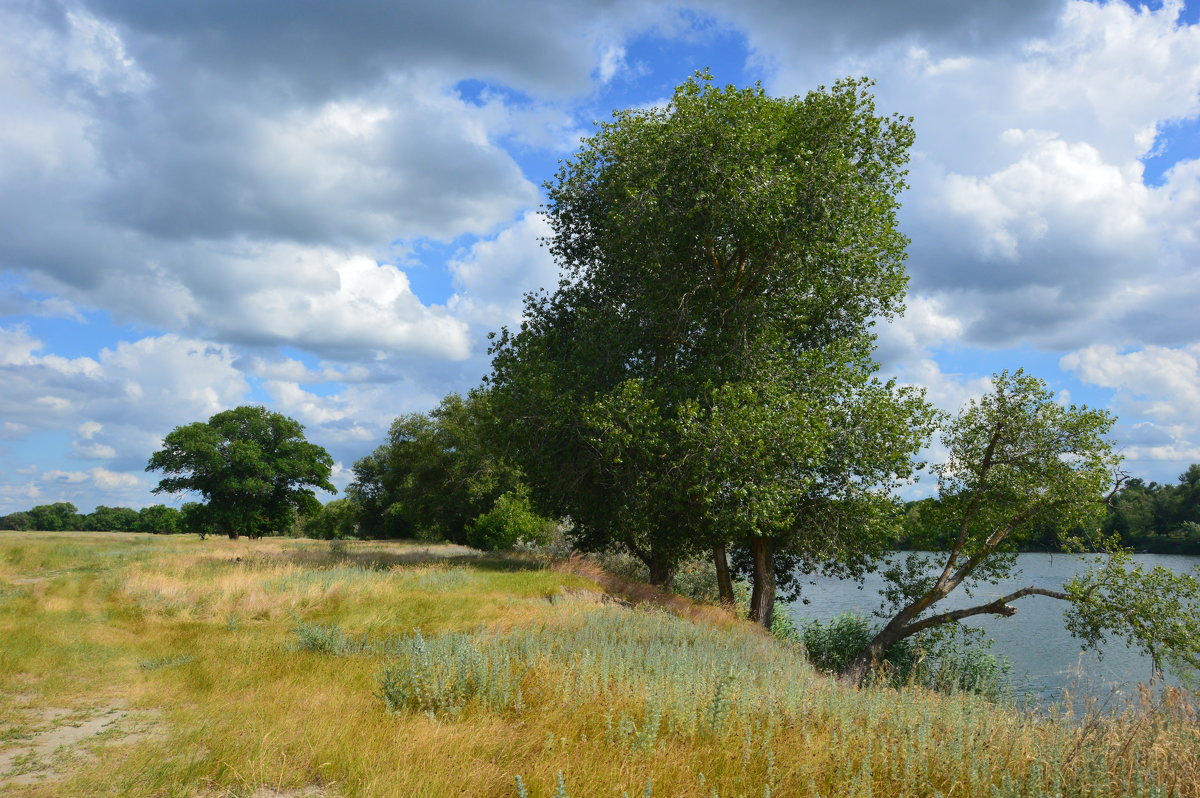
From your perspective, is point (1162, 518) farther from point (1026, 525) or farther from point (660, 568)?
point (660, 568)

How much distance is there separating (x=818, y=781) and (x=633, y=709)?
1.94m

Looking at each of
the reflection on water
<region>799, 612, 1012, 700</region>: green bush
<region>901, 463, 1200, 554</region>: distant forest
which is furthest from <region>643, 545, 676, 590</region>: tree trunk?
<region>901, 463, 1200, 554</region>: distant forest

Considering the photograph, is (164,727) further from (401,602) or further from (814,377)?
(814,377)

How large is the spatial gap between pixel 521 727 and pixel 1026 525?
20.1m

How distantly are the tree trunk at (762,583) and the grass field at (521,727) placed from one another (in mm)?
9504

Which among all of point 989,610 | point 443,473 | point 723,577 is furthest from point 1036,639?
point 443,473

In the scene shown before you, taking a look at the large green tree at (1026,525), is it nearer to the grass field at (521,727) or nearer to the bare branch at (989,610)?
the bare branch at (989,610)

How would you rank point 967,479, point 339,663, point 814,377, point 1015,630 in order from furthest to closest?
point 1015,630, point 967,479, point 814,377, point 339,663

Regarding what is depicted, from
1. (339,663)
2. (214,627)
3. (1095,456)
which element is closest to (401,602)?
(214,627)

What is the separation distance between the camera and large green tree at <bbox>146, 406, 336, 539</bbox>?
2104 inches

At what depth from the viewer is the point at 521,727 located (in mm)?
7004

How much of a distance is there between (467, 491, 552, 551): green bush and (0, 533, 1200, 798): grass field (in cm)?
2661

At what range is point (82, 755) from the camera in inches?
276

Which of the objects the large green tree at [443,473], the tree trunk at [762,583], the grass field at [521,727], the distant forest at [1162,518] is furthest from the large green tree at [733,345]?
the distant forest at [1162,518]
